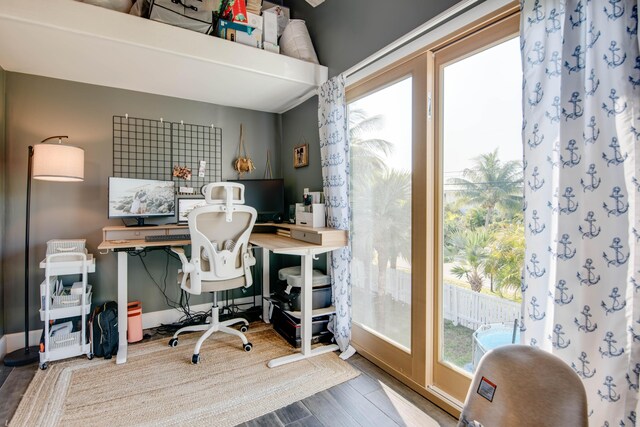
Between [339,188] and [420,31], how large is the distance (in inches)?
46.2

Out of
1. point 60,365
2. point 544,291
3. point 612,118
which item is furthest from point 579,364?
point 60,365

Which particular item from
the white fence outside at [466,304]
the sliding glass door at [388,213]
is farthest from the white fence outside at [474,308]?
the sliding glass door at [388,213]

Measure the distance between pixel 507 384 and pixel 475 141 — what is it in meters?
1.23

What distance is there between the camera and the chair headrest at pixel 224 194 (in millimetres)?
2293

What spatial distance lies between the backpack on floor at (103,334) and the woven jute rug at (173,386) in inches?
3.3

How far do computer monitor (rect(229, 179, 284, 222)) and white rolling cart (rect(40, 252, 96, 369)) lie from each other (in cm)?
143

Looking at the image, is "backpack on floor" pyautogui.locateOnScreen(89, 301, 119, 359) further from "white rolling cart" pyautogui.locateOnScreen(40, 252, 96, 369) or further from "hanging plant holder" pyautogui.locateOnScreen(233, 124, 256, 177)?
"hanging plant holder" pyautogui.locateOnScreen(233, 124, 256, 177)

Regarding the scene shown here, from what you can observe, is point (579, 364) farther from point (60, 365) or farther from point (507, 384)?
point (60, 365)

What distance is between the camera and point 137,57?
7.49 ft

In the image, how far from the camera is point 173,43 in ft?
7.28

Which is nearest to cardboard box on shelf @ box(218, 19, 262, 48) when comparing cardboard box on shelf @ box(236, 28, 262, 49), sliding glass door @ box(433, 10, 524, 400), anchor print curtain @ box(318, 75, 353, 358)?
cardboard box on shelf @ box(236, 28, 262, 49)

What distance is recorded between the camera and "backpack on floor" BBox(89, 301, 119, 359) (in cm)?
241

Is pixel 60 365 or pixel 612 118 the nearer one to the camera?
pixel 612 118

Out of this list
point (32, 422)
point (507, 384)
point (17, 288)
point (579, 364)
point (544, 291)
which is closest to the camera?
point (507, 384)
